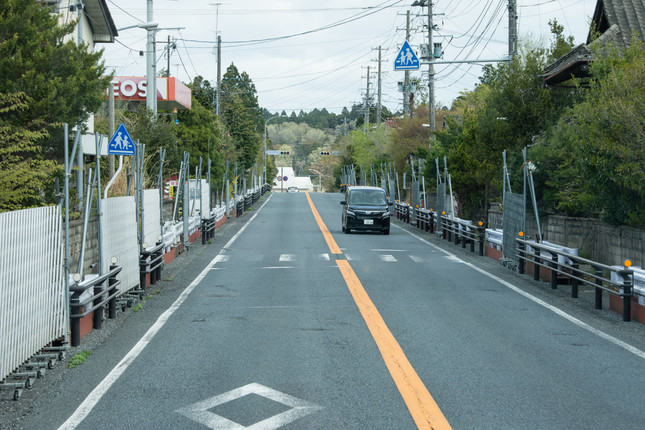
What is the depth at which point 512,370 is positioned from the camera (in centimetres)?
866

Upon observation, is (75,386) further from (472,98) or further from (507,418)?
(472,98)

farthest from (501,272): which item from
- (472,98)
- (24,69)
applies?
(472,98)

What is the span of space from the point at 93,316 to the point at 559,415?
711 cm

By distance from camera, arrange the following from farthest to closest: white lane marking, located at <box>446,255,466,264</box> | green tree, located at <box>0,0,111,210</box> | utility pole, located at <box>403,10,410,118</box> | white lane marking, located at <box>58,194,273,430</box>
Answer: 1. utility pole, located at <box>403,10,410,118</box>
2. white lane marking, located at <box>446,255,466,264</box>
3. green tree, located at <box>0,0,111,210</box>
4. white lane marking, located at <box>58,194,273,430</box>

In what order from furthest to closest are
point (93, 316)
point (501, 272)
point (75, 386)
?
point (501, 272)
point (93, 316)
point (75, 386)

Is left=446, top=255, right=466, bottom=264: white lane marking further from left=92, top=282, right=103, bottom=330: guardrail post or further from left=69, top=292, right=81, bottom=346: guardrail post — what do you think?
left=69, top=292, right=81, bottom=346: guardrail post

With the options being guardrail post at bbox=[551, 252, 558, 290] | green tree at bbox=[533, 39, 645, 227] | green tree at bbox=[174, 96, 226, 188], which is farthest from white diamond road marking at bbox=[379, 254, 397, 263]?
green tree at bbox=[174, 96, 226, 188]

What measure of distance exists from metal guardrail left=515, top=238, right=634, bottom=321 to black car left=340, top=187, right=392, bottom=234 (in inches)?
Result: 546

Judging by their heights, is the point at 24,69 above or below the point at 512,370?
above

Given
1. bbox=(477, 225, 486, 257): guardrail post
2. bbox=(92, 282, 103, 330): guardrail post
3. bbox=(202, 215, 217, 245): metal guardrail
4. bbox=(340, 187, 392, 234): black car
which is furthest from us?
bbox=(340, 187, 392, 234): black car

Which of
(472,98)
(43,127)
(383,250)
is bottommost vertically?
(383,250)

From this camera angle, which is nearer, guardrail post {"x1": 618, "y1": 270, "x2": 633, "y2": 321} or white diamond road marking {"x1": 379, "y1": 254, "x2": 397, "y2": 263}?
guardrail post {"x1": 618, "y1": 270, "x2": 633, "y2": 321}

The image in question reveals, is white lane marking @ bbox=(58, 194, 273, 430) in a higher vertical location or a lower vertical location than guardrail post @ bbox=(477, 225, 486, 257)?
lower

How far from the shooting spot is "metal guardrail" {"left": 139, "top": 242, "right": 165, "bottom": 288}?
51.4ft
